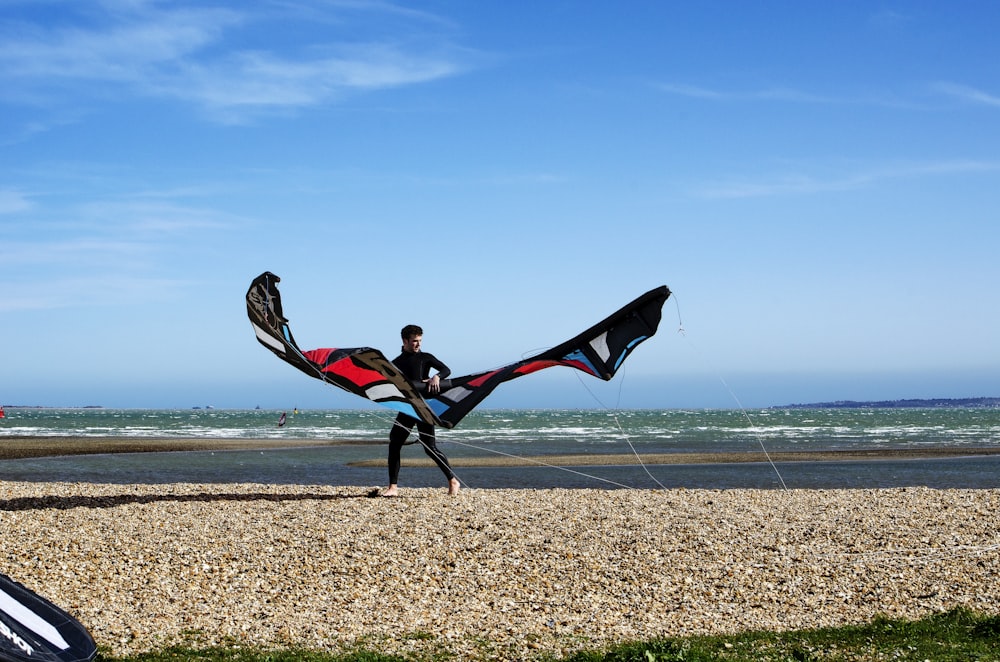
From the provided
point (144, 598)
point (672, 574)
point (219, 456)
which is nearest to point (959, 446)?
point (219, 456)

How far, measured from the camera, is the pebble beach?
24.8ft

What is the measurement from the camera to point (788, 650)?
6754 mm

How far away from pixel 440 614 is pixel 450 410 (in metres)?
4.89

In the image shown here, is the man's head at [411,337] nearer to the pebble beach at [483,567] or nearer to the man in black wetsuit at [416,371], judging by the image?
the man in black wetsuit at [416,371]

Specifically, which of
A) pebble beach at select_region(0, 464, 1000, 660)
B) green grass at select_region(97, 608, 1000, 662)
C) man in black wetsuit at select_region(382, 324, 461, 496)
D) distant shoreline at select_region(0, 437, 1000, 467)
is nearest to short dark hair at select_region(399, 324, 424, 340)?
man in black wetsuit at select_region(382, 324, 461, 496)

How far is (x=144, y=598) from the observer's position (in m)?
8.39

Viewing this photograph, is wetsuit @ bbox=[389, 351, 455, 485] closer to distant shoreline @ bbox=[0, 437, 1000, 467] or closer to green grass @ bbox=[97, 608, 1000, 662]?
green grass @ bbox=[97, 608, 1000, 662]

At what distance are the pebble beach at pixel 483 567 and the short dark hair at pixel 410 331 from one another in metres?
2.31

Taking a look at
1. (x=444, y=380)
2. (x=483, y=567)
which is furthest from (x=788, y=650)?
(x=444, y=380)

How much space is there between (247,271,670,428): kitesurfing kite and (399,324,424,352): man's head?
1.87ft

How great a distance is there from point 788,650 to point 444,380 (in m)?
6.89

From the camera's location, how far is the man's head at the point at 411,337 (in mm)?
12938

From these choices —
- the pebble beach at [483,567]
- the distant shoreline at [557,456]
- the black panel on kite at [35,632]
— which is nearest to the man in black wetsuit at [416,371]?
the pebble beach at [483,567]

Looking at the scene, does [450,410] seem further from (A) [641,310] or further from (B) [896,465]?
(B) [896,465]
